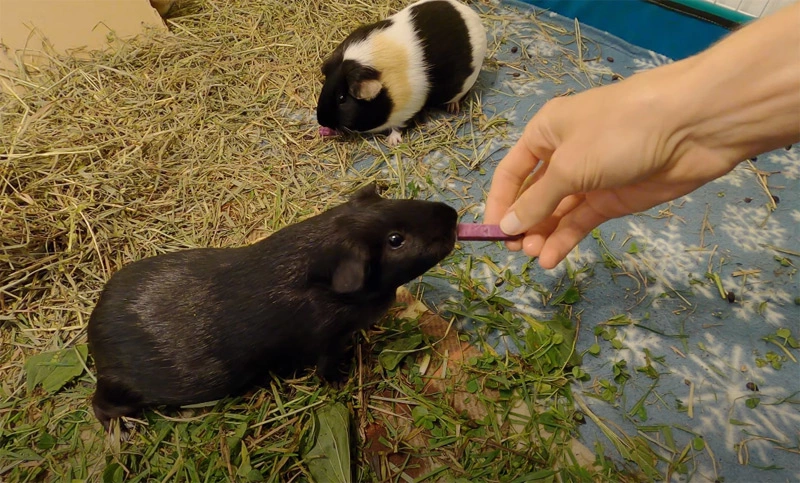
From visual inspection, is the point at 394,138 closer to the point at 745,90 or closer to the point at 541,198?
the point at 541,198

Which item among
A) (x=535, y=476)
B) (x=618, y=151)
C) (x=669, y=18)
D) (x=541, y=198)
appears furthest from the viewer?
(x=669, y=18)

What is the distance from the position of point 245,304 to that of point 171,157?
159 centimetres

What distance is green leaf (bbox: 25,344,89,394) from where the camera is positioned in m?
2.12

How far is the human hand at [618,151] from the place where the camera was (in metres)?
1.32

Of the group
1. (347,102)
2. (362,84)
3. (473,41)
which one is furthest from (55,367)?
(473,41)

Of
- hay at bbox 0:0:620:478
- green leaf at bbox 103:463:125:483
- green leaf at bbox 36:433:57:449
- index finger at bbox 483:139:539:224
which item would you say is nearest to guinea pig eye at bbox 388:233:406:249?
index finger at bbox 483:139:539:224

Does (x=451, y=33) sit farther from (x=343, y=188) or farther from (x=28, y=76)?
(x=28, y=76)

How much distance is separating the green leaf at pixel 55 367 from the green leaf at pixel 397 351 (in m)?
1.39

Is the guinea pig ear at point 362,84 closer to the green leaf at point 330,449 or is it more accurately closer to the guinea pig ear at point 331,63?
the guinea pig ear at point 331,63

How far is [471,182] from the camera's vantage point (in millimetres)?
2982

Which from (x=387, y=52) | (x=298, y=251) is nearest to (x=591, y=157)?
(x=298, y=251)

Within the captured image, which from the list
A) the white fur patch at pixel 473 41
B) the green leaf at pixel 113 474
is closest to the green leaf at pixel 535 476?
the green leaf at pixel 113 474

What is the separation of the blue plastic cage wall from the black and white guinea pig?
3.75ft

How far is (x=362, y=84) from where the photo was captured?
296 cm
